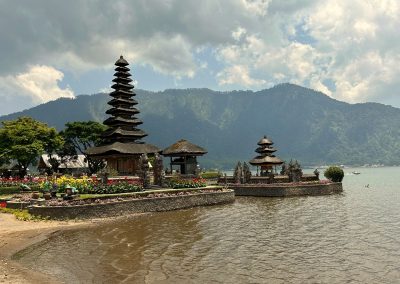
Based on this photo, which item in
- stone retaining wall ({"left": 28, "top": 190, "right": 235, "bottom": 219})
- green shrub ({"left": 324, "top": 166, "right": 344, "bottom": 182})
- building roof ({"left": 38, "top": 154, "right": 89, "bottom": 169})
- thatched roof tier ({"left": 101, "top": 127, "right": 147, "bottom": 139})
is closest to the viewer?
stone retaining wall ({"left": 28, "top": 190, "right": 235, "bottom": 219})

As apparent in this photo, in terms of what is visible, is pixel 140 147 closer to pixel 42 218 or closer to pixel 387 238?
pixel 42 218

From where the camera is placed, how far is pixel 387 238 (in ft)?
75.4

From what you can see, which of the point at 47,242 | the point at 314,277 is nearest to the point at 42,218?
the point at 47,242

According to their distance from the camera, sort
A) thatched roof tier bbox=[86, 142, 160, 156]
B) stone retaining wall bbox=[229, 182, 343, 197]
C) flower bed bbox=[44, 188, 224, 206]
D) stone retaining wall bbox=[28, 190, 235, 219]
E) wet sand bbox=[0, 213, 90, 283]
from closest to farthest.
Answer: wet sand bbox=[0, 213, 90, 283] < stone retaining wall bbox=[28, 190, 235, 219] < flower bed bbox=[44, 188, 224, 206] < stone retaining wall bbox=[229, 182, 343, 197] < thatched roof tier bbox=[86, 142, 160, 156]

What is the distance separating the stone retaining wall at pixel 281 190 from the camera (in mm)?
52312

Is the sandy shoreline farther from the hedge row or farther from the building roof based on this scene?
the building roof

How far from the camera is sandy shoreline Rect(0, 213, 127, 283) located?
52.0 feet

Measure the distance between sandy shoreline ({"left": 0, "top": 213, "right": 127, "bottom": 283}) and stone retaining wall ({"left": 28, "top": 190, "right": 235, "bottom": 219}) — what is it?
3.69 feet

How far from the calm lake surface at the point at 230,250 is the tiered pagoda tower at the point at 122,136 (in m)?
25.7

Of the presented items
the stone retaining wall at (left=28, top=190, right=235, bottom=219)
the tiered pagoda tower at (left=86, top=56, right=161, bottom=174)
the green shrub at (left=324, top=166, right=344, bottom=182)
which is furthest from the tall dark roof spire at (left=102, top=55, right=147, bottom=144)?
the green shrub at (left=324, top=166, right=344, bottom=182)

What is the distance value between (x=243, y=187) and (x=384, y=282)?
4100 cm

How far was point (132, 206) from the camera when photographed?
3584cm

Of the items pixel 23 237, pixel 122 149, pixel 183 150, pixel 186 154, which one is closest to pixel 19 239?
pixel 23 237

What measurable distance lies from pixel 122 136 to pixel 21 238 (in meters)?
37.1
